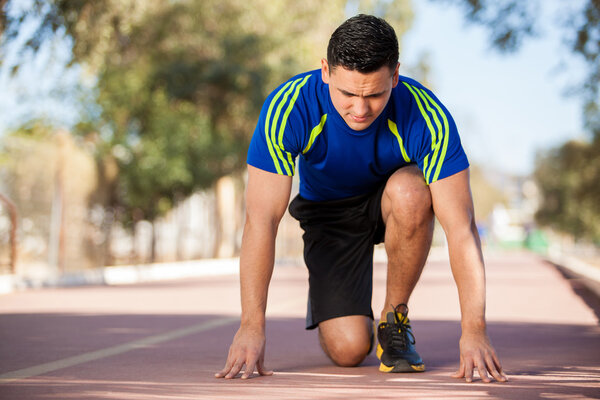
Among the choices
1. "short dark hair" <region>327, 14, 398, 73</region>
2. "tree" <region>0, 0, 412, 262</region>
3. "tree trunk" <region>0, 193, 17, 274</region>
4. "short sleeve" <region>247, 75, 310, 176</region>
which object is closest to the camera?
"short dark hair" <region>327, 14, 398, 73</region>

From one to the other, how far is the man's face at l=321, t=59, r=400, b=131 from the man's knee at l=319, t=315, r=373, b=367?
57.8 inches

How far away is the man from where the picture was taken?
14.5ft

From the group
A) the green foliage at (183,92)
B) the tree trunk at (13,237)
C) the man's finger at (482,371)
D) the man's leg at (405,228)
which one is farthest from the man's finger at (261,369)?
the green foliage at (183,92)

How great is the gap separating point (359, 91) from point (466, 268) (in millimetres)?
1085

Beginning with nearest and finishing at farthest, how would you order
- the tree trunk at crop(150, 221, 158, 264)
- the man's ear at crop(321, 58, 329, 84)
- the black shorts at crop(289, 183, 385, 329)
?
the man's ear at crop(321, 58, 329, 84) < the black shorts at crop(289, 183, 385, 329) < the tree trunk at crop(150, 221, 158, 264)

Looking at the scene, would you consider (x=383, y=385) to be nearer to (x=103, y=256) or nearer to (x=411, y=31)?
(x=103, y=256)

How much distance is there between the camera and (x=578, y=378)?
15.6ft

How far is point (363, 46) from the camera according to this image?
4.23m

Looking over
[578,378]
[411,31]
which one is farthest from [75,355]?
[411,31]

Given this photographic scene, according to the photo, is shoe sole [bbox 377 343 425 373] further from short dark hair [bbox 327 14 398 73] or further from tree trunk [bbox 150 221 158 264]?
tree trunk [bbox 150 221 158 264]

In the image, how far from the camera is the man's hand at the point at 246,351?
457 cm

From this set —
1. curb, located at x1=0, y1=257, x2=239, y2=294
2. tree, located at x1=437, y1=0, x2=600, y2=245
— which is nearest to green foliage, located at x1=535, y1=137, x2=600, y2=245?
tree, located at x1=437, y1=0, x2=600, y2=245

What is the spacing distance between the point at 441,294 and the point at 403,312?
8.59 metres

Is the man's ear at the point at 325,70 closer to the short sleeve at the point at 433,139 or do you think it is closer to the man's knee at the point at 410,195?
the short sleeve at the point at 433,139
